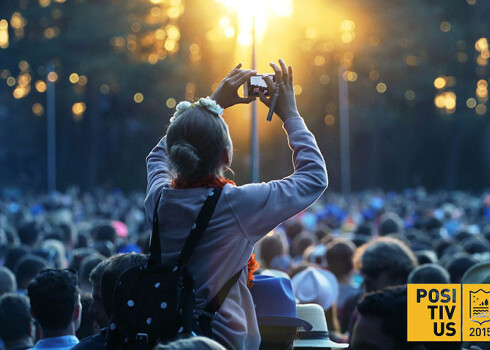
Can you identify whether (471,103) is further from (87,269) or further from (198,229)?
(198,229)

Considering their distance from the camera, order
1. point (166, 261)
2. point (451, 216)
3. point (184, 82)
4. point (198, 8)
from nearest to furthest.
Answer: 1. point (166, 261)
2. point (451, 216)
3. point (198, 8)
4. point (184, 82)

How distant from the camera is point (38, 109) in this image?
48.0 metres

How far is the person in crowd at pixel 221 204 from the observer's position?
2.71 meters

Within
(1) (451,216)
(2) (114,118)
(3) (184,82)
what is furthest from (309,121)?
(1) (451,216)

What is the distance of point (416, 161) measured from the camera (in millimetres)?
51750

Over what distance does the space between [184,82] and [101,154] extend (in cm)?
1014

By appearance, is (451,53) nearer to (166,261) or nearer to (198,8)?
(198,8)

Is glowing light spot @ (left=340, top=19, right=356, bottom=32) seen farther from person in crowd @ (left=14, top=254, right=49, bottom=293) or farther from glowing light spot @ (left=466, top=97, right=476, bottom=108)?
person in crowd @ (left=14, top=254, right=49, bottom=293)

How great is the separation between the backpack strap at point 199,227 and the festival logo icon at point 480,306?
164 centimetres

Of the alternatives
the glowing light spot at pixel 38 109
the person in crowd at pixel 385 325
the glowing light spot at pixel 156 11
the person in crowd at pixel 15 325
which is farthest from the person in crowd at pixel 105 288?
the glowing light spot at pixel 38 109

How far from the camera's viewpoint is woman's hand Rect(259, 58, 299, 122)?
2.98m

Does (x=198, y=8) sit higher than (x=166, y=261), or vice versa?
(x=198, y=8)

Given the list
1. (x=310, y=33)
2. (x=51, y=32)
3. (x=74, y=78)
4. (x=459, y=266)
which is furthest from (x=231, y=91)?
(x=310, y=33)

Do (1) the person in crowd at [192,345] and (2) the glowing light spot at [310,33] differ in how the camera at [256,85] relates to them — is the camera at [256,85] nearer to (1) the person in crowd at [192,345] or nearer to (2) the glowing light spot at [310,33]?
(1) the person in crowd at [192,345]
